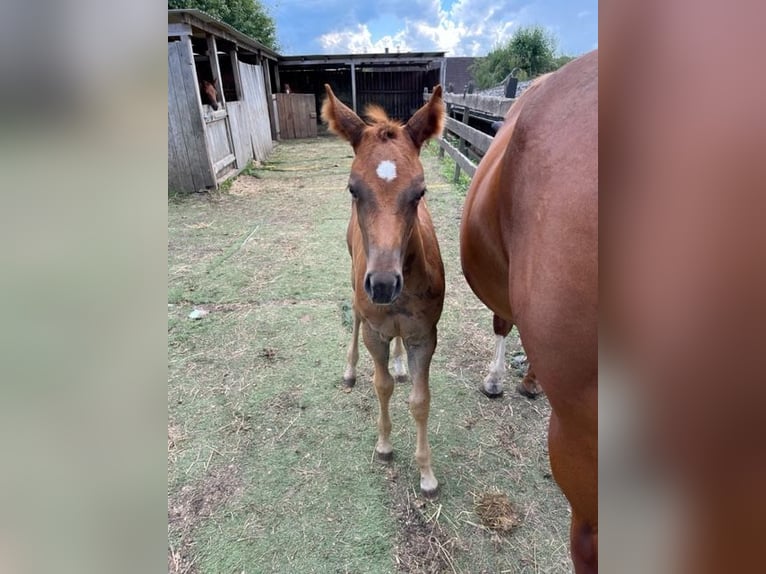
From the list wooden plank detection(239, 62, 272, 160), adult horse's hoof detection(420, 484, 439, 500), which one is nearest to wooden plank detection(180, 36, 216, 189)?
wooden plank detection(239, 62, 272, 160)

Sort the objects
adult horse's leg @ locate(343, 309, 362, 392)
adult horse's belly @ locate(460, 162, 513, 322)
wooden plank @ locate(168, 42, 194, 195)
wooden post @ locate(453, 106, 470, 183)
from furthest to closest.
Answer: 1. wooden post @ locate(453, 106, 470, 183)
2. wooden plank @ locate(168, 42, 194, 195)
3. adult horse's leg @ locate(343, 309, 362, 392)
4. adult horse's belly @ locate(460, 162, 513, 322)

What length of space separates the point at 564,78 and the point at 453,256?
380 centimetres

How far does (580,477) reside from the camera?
97cm

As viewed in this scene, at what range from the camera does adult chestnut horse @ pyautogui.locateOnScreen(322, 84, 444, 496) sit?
5.64ft

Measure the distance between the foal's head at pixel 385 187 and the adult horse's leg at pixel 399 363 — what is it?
4.42 feet

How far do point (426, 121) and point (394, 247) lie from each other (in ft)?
2.18

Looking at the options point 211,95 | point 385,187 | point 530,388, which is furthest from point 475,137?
point 211,95

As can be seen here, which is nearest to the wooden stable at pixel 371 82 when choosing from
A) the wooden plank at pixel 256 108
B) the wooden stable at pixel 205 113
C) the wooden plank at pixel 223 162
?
the wooden plank at pixel 256 108

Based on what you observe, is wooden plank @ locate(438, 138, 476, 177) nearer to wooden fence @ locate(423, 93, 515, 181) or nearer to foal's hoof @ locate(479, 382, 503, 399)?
wooden fence @ locate(423, 93, 515, 181)

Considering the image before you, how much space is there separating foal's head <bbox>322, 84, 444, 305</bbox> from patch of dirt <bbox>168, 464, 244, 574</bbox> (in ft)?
4.52

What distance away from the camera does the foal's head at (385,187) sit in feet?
5.52
